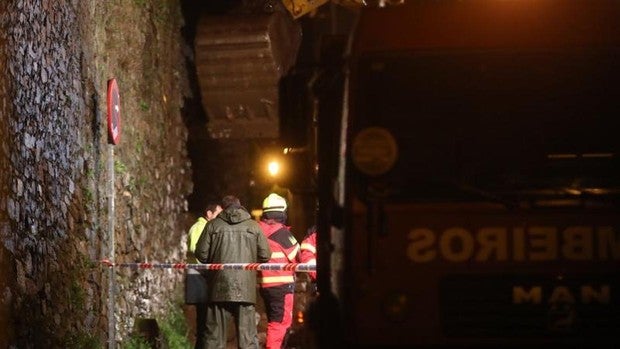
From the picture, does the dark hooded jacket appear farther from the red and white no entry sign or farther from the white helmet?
the red and white no entry sign

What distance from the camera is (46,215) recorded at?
966 centimetres

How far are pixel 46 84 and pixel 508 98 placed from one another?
4.59 m

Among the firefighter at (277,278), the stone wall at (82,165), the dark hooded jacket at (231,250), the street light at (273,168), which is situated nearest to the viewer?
the stone wall at (82,165)

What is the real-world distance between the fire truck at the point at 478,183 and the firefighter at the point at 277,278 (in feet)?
18.0

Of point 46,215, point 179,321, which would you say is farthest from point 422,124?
point 179,321

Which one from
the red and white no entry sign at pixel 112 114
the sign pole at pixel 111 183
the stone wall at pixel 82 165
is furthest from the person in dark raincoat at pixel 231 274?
the red and white no entry sign at pixel 112 114

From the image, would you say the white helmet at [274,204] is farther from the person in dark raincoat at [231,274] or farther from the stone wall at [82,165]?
the stone wall at [82,165]

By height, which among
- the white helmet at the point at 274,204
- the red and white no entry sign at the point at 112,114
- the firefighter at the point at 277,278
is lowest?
the firefighter at the point at 277,278

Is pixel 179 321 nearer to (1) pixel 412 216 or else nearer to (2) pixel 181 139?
(2) pixel 181 139

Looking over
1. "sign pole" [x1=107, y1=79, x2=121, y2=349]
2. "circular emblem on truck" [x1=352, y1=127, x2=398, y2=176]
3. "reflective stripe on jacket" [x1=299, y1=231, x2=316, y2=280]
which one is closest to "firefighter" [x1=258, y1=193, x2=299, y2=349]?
"reflective stripe on jacket" [x1=299, y1=231, x2=316, y2=280]

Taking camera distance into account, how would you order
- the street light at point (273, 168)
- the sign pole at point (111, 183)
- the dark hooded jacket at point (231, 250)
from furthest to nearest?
the street light at point (273, 168) → the dark hooded jacket at point (231, 250) → the sign pole at point (111, 183)

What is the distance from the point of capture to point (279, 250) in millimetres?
12867

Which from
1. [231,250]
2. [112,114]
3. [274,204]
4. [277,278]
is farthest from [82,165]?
[277,278]

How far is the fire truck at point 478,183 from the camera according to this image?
266 inches
